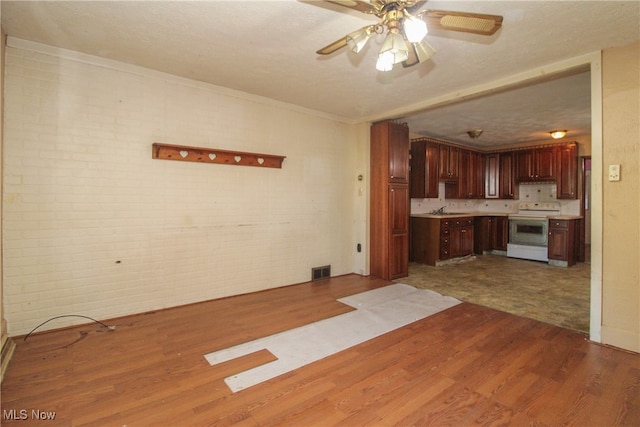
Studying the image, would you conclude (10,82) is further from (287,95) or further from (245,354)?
(245,354)

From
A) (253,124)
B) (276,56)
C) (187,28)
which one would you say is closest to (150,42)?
(187,28)

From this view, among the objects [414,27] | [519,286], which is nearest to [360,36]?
[414,27]

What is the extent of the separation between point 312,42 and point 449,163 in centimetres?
477

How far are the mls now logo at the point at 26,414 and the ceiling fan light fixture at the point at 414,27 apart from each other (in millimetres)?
2987

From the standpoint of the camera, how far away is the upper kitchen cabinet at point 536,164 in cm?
625

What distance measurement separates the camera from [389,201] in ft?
15.3

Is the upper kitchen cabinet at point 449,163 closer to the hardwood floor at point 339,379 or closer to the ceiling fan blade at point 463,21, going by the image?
the hardwood floor at point 339,379

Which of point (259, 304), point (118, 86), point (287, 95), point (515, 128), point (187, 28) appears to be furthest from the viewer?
point (515, 128)

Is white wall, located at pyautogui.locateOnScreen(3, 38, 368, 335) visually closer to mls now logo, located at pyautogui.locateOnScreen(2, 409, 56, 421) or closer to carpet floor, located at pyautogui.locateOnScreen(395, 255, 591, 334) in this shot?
mls now logo, located at pyautogui.locateOnScreen(2, 409, 56, 421)

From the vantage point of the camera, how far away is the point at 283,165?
167 inches

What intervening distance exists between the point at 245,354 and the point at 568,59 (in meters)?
3.96

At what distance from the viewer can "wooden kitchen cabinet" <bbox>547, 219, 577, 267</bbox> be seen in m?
5.63

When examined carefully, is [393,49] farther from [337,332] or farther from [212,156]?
[212,156]

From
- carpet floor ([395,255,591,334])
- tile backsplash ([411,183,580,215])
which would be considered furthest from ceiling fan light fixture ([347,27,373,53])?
tile backsplash ([411,183,580,215])
